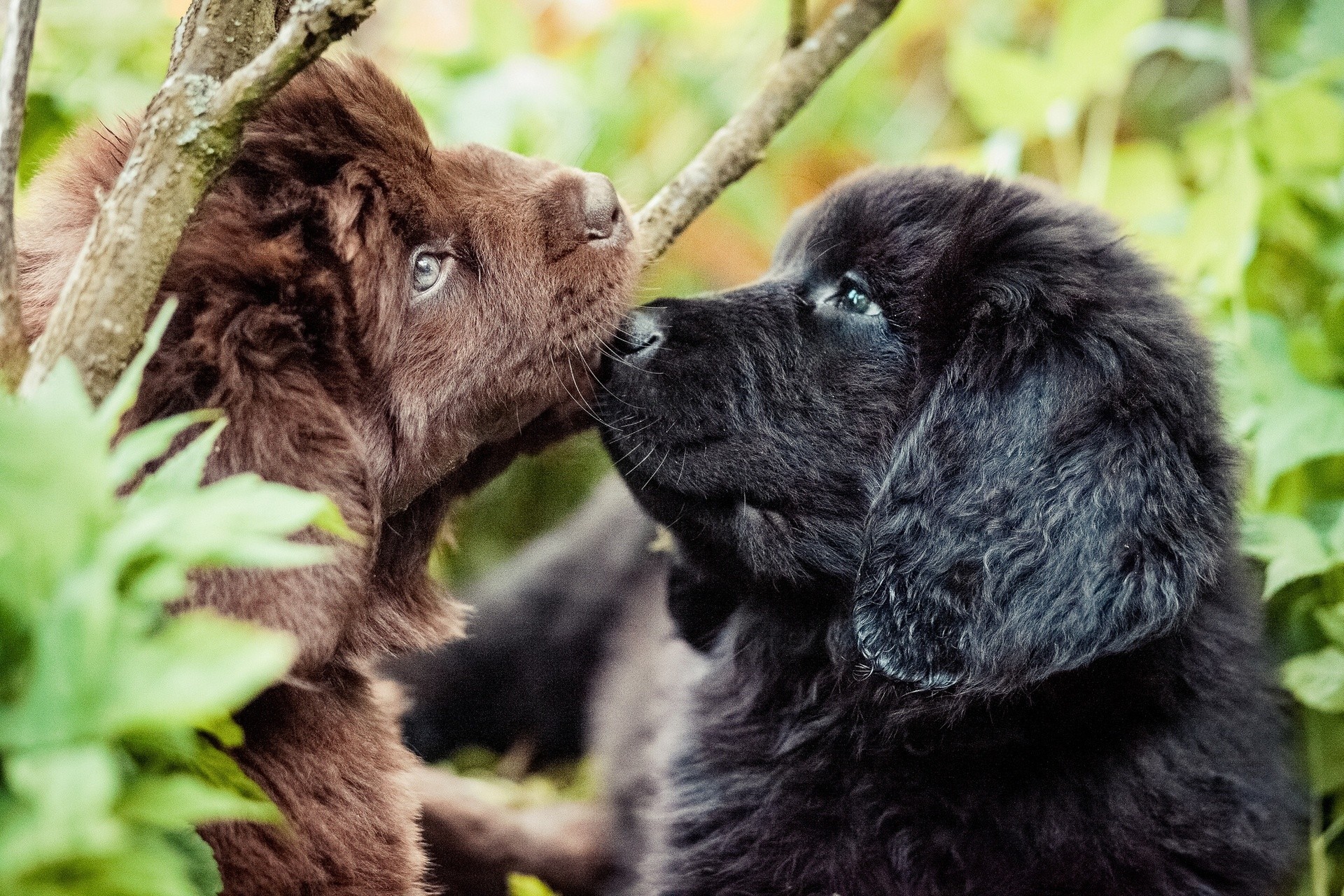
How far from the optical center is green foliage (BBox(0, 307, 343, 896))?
92cm

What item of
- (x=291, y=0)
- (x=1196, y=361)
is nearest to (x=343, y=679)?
(x=291, y=0)

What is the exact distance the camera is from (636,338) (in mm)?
2014

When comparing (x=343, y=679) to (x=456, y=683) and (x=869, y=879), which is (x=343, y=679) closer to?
(x=869, y=879)

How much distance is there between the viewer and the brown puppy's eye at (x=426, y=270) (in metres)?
1.77

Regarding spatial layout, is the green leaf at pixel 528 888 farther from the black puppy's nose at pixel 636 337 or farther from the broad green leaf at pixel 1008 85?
the broad green leaf at pixel 1008 85

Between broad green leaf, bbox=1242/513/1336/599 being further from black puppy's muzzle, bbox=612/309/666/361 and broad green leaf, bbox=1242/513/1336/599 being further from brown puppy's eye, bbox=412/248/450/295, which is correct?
brown puppy's eye, bbox=412/248/450/295

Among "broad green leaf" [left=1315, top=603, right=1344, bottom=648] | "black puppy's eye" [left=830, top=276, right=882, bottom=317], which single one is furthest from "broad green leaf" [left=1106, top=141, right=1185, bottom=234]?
"black puppy's eye" [left=830, top=276, right=882, bottom=317]

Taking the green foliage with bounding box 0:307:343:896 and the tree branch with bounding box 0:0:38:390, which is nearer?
the green foliage with bounding box 0:307:343:896

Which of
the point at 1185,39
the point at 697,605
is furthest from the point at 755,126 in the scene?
the point at 1185,39

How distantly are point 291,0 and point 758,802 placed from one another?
1470 mm

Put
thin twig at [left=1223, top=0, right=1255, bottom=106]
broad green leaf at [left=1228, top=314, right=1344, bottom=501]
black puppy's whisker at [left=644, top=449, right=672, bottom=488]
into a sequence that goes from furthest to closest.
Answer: thin twig at [left=1223, top=0, right=1255, bottom=106]
broad green leaf at [left=1228, top=314, right=1344, bottom=501]
black puppy's whisker at [left=644, top=449, right=672, bottom=488]

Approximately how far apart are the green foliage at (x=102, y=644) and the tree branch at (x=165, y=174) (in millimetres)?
257

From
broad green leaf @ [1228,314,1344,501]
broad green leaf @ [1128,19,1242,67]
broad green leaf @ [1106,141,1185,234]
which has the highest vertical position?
broad green leaf @ [1128,19,1242,67]

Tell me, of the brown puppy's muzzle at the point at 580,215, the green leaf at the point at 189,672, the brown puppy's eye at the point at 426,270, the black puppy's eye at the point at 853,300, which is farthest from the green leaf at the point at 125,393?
the black puppy's eye at the point at 853,300
